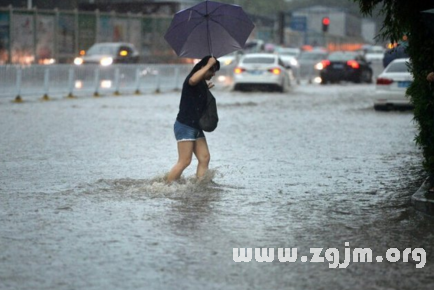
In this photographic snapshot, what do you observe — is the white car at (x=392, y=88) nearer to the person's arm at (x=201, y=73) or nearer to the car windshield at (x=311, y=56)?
the person's arm at (x=201, y=73)

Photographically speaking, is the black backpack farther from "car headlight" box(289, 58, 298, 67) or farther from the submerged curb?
"car headlight" box(289, 58, 298, 67)

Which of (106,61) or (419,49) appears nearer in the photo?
(419,49)

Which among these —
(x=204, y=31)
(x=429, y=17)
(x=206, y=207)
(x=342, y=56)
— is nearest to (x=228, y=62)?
(x=342, y=56)

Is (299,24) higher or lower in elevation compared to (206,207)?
higher

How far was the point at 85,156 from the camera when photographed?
15211 mm

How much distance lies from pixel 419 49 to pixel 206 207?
9.56 ft

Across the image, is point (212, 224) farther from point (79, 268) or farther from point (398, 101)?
point (398, 101)

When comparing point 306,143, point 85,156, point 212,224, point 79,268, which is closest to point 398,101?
point 306,143

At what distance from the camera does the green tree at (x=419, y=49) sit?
11.2m

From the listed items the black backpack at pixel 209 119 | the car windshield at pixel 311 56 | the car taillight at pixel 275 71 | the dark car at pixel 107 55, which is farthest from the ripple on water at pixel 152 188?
the car windshield at pixel 311 56

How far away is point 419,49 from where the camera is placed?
11.3 meters

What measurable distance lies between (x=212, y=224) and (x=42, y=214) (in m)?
1.60

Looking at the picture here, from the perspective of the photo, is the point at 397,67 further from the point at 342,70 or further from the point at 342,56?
the point at 342,56

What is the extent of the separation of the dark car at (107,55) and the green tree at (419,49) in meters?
30.8
